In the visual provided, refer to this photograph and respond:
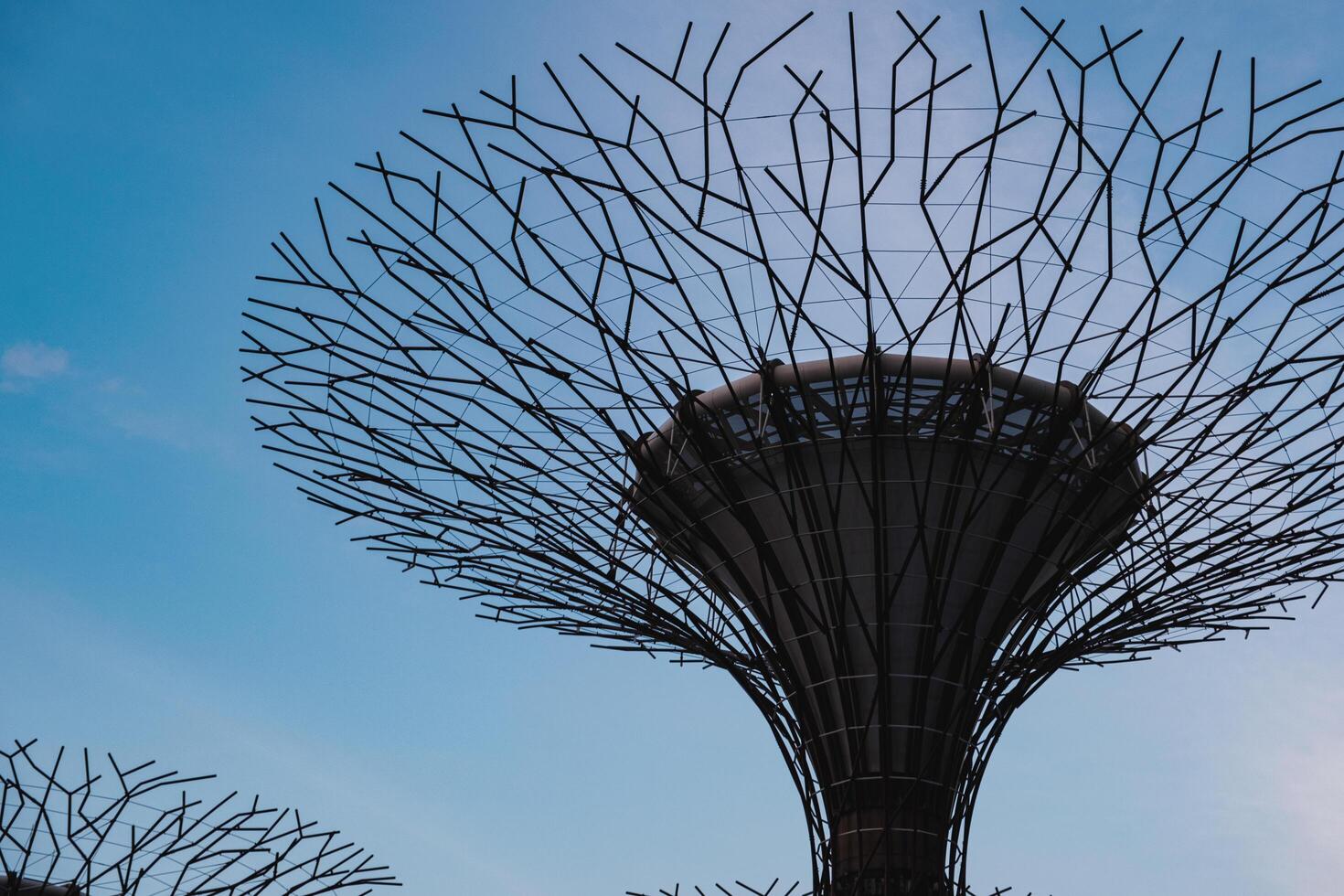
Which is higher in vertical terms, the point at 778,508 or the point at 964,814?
the point at 778,508

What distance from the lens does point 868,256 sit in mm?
11352

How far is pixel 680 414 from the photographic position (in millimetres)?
14508

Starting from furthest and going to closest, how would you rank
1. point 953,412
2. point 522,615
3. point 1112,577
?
point 522,615, point 1112,577, point 953,412

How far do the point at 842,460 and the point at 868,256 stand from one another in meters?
3.72

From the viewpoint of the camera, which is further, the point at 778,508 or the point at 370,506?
the point at 370,506

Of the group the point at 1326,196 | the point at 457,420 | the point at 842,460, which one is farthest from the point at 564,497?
the point at 1326,196

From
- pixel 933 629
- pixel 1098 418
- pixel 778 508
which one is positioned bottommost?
pixel 933 629

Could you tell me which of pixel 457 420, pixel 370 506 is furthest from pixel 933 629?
pixel 370 506

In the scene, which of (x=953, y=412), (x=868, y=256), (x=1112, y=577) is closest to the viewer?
(x=868, y=256)

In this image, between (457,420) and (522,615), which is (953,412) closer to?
(457,420)

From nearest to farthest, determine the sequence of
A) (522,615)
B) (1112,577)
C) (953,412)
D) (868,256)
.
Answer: (868,256) → (953,412) → (1112,577) → (522,615)

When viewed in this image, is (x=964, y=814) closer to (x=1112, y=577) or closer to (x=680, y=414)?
(x=1112, y=577)

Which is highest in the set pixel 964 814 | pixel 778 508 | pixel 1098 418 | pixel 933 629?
pixel 1098 418

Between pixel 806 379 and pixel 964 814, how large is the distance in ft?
17.0
